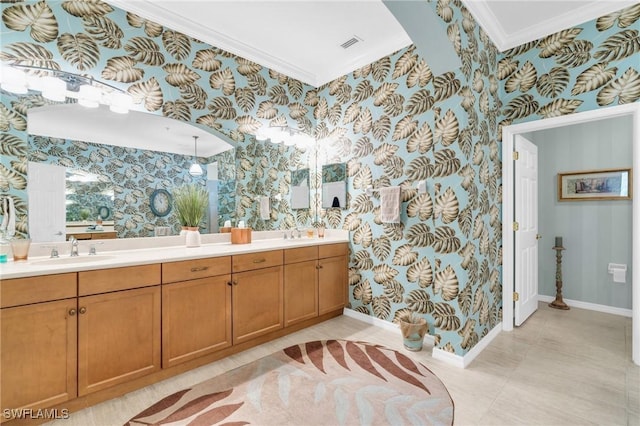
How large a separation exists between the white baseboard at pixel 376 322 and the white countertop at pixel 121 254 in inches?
35.9

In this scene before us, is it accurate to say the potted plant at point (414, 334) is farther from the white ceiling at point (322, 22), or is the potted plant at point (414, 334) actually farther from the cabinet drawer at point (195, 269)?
the white ceiling at point (322, 22)

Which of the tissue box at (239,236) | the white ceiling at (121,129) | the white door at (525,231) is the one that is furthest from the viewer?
the white door at (525,231)

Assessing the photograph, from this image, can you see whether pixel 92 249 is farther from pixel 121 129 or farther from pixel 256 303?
pixel 256 303

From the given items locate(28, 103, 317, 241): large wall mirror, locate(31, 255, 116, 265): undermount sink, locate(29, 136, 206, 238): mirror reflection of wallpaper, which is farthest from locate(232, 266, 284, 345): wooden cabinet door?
locate(31, 255, 116, 265): undermount sink

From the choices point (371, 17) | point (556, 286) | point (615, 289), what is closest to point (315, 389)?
point (371, 17)

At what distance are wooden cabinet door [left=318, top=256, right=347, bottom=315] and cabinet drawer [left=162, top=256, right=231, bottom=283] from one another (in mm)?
1098

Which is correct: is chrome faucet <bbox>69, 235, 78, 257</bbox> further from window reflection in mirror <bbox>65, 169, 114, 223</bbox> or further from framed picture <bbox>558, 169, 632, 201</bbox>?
framed picture <bbox>558, 169, 632, 201</bbox>

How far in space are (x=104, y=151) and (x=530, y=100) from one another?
12.7 ft

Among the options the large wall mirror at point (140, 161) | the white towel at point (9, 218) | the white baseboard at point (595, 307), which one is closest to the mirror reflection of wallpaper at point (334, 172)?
the large wall mirror at point (140, 161)

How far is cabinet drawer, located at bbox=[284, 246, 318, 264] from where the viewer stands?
277 cm

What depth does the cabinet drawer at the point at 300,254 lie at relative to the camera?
2.77 m

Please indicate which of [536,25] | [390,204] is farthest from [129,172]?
[536,25]

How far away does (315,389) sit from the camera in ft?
6.40

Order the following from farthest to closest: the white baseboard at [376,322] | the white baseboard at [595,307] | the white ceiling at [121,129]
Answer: the white baseboard at [595,307], the white baseboard at [376,322], the white ceiling at [121,129]
